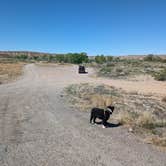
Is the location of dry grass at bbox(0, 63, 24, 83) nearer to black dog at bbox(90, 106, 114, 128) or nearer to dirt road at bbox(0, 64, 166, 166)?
dirt road at bbox(0, 64, 166, 166)

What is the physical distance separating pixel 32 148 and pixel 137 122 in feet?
14.7

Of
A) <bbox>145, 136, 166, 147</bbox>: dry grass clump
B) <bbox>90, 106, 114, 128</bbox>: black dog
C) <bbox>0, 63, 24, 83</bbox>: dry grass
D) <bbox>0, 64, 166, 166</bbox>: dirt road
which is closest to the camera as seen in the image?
<bbox>0, 64, 166, 166</bbox>: dirt road

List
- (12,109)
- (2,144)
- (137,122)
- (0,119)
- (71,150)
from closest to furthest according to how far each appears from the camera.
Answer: (71,150)
(2,144)
(137,122)
(0,119)
(12,109)

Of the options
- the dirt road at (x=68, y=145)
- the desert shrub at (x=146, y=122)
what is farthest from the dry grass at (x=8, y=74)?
the desert shrub at (x=146, y=122)

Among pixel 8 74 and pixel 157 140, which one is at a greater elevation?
pixel 157 140

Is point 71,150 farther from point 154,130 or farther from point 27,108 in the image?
point 27,108

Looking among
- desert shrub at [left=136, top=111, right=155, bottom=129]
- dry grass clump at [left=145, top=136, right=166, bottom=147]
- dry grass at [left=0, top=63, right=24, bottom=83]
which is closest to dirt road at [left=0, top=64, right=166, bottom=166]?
dry grass clump at [left=145, top=136, right=166, bottom=147]

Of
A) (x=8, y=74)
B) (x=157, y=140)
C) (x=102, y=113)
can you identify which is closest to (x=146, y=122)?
(x=102, y=113)

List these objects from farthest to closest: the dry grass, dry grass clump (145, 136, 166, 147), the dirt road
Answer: the dry grass
dry grass clump (145, 136, 166, 147)
the dirt road

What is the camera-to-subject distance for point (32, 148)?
707cm

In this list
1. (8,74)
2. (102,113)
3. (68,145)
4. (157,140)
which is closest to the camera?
(68,145)

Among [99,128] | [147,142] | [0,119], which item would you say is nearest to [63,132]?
[99,128]

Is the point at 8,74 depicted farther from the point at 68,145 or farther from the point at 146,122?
the point at 68,145

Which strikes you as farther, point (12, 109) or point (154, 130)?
point (12, 109)
